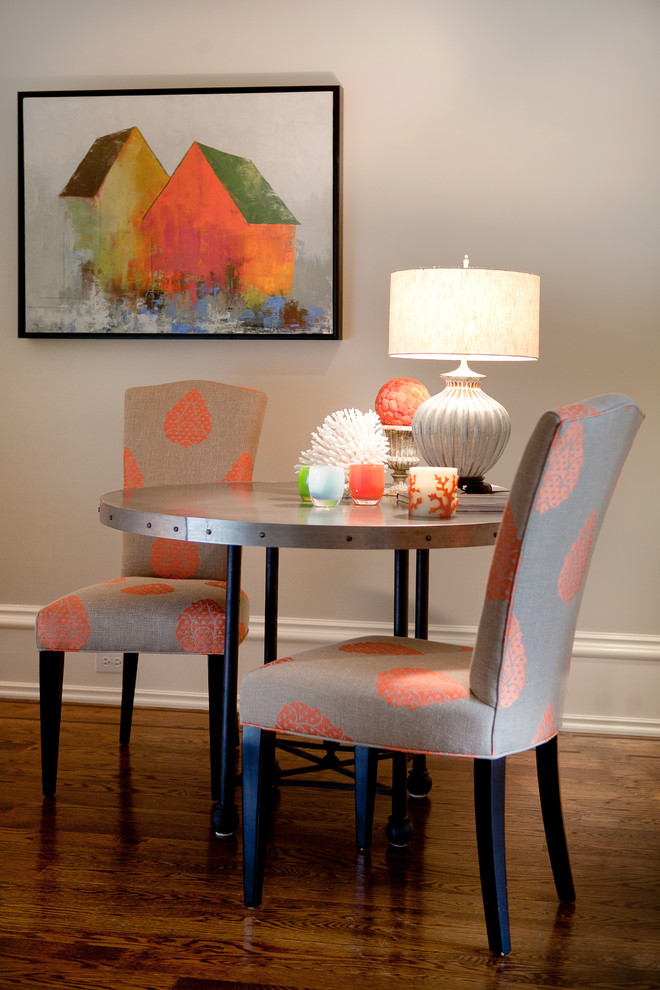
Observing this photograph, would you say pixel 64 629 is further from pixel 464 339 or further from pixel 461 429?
pixel 464 339

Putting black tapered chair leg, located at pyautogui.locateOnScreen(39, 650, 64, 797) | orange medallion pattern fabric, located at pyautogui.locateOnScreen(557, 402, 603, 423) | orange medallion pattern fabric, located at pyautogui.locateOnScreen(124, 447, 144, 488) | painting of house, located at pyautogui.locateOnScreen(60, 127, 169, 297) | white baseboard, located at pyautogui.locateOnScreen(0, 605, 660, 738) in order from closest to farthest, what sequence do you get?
1. orange medallion pattern fabric, located at pyautogui.locateOnScreen(557, 402, 603, 423)
2. black tapered chair leg, located at pyautogui.locateOnScreen(39, 650, 64, 797)
3. orange medallion pattern fabric, located at pyautogui.locateOnScreen(124, 447, 144, 488)
4. white baseboard, located at pyautogui.locateOnScreen(0, 605, 660, 738)
5. painting of house, located at pyautogui.locateOnScreen(60, 127, 169, 297)

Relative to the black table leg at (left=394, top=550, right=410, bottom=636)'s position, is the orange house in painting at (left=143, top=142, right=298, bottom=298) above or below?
above

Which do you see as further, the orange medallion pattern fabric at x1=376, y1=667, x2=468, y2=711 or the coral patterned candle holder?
the coral patterned candle holder

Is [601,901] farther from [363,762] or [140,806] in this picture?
[140,806]

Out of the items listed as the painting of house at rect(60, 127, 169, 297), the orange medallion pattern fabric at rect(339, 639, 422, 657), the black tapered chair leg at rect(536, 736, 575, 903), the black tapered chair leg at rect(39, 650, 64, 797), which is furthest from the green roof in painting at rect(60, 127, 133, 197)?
the black tapered chair leg at rect(536, 736, 575, 903)

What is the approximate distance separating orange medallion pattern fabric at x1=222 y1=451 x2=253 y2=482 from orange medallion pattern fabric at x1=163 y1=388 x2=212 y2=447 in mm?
117

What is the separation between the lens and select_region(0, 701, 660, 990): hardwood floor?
1.61m

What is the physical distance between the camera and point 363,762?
2.07 m

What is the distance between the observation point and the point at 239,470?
264 centimetres

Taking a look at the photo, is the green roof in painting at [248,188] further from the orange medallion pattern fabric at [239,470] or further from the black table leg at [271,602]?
the black table leg at [271,602]

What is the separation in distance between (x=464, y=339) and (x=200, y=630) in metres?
0.91

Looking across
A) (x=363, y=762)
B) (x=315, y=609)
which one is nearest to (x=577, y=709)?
(x=315, y=609)

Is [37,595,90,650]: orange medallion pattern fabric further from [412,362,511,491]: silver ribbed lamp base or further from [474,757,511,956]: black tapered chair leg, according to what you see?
[474,757,511,956]: black tapered chair leg

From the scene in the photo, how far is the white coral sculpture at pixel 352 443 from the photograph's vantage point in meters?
2.12
